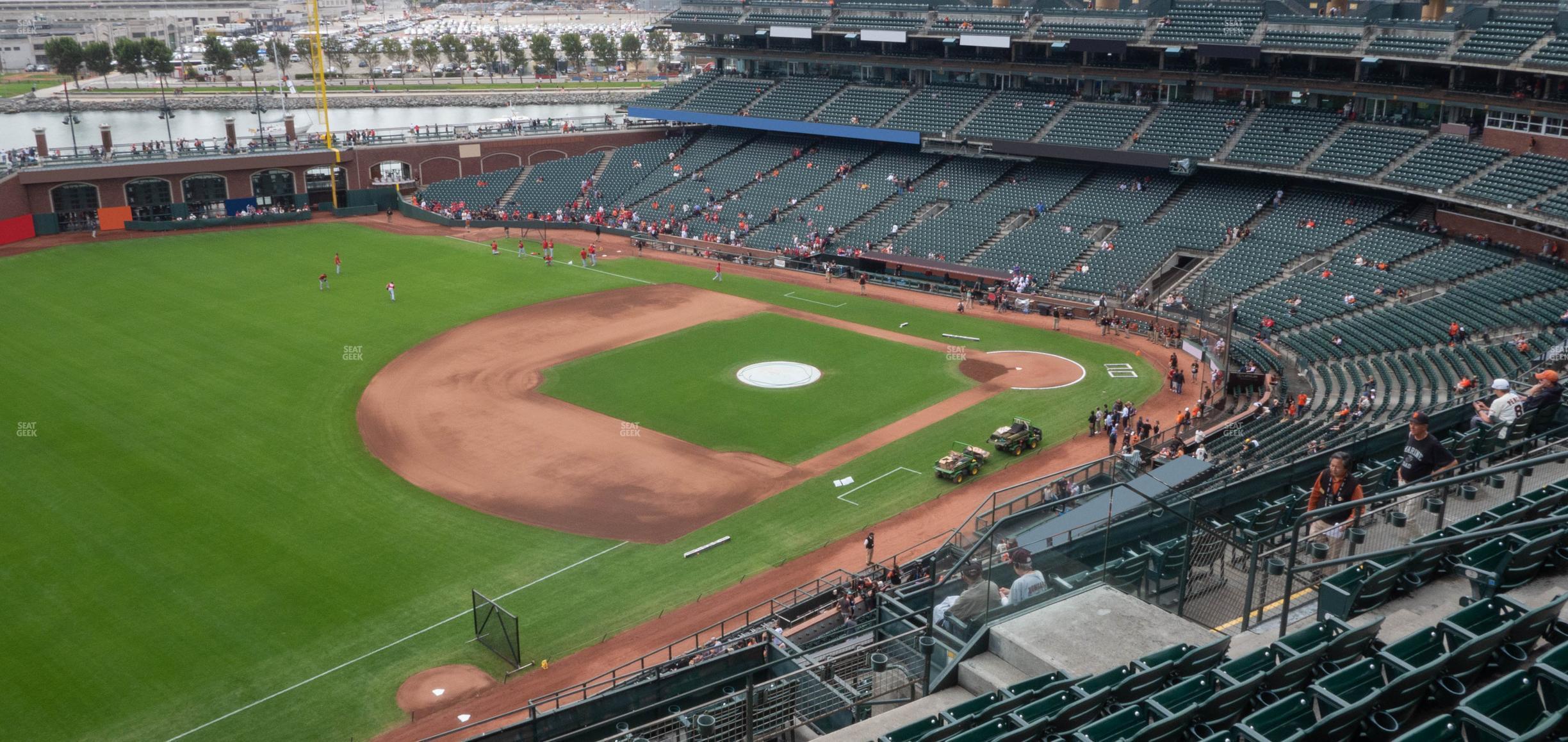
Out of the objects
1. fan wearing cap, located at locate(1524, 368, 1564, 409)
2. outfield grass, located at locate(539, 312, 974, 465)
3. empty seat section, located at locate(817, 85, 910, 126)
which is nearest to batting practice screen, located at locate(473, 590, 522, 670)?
outfield grass, located at locate(539, 312, 974, 465)

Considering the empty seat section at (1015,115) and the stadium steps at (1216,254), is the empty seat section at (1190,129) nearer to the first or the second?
the stadium steps at (1216,254)

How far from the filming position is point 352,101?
153375 millimetres

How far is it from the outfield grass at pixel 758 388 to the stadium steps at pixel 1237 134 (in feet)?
77.4

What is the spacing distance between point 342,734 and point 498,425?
63.2 feet

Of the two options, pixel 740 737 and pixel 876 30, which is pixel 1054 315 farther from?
pixel 740 737

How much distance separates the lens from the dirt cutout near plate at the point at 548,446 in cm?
3703

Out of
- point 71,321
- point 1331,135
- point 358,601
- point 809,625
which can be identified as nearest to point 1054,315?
point 1331,135

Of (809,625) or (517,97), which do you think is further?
(517,97)

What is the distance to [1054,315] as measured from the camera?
57.8 m

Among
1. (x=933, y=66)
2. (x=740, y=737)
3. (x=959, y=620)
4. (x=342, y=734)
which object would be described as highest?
Answer: (x=933, y=66)

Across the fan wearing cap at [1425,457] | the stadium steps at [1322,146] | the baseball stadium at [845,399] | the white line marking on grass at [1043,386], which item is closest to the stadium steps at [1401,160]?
the baseball stadium at [845,399]

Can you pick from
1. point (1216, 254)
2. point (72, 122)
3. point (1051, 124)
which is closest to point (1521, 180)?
point (1216, 254)

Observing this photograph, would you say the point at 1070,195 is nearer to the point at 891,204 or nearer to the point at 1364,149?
the point at 891,204

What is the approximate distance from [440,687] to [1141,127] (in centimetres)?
5550
